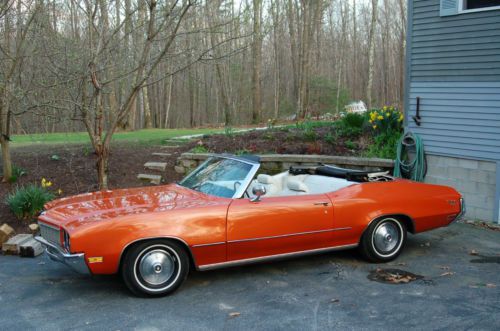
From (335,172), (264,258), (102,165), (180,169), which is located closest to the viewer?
(264,258)

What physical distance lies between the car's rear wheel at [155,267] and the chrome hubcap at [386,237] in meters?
2.26

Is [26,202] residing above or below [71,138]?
below

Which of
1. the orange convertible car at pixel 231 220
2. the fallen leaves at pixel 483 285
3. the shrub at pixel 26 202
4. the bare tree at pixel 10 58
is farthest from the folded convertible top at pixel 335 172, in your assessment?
the bare tree at pixel 10 58

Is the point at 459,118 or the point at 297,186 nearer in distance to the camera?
the point at 297,186

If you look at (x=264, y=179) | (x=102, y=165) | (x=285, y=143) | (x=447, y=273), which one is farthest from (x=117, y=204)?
(x=285, y=143)

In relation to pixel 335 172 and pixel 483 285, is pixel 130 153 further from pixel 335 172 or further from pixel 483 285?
pixel 483 285

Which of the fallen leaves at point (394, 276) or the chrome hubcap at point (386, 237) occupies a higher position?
the chrome hubcap at point (386, 237)

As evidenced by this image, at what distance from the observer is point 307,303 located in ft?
15.2

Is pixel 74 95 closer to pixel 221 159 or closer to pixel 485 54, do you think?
pixel 221 159

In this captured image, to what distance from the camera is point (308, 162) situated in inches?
362

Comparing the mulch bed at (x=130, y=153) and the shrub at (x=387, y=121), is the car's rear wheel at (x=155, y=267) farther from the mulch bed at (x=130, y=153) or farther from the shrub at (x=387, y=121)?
the shrub at (x=387, y=121)

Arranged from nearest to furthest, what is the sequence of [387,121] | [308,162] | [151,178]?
[151,178], [308,162], [387,121]

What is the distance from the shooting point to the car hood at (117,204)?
474 centimetres

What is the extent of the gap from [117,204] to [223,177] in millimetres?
1194
